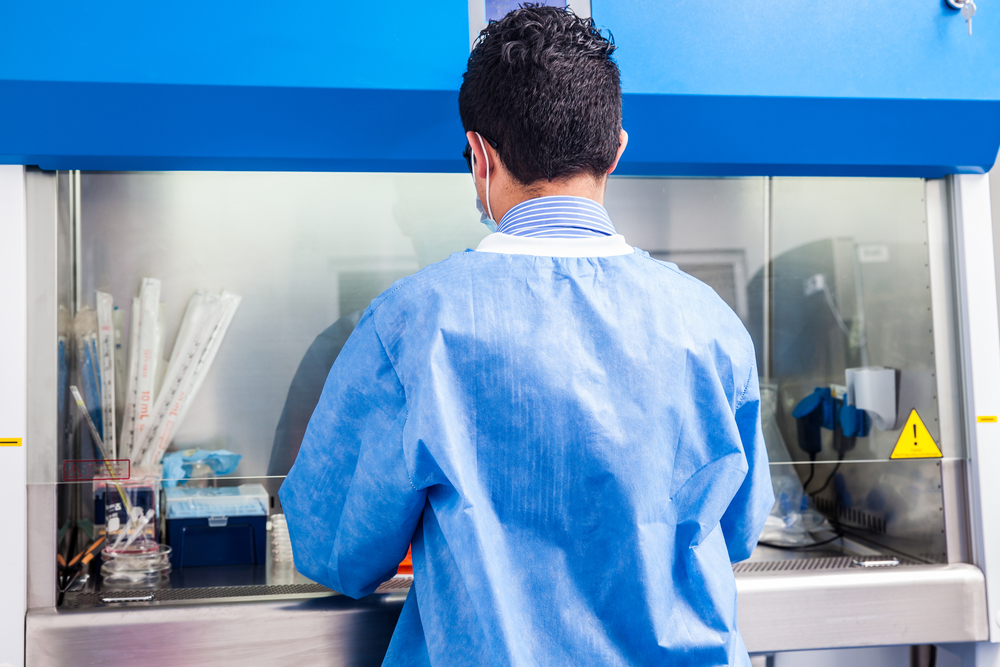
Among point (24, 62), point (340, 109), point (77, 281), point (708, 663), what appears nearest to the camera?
point (708, 663)

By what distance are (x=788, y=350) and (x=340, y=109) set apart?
1.03 m

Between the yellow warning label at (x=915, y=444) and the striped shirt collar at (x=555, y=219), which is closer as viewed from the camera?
the striped shirt collar at (x=555, y=219)

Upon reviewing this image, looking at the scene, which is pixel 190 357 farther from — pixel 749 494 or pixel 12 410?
pixel 749 494

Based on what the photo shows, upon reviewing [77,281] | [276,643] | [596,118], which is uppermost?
[596,118]

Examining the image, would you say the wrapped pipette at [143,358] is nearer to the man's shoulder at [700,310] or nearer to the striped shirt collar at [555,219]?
the striped shirt collar at [555,219]

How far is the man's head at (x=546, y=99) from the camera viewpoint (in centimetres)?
83

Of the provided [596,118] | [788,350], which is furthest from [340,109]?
[788,350]

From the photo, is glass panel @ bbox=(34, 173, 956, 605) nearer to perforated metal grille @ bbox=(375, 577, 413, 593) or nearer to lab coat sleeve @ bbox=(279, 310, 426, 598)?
perforated metal grille @ bbox=(375, 577, 413, 593)

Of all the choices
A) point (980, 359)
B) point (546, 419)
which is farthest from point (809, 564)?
point (546, 419)

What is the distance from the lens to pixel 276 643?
1156mm

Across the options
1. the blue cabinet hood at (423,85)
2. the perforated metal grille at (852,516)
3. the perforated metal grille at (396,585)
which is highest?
the blue cabinet hood at (423,85)

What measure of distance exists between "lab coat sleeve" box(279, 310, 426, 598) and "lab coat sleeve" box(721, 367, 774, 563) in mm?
434

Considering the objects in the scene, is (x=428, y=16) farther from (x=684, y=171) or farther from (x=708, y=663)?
(x=708, y=663)

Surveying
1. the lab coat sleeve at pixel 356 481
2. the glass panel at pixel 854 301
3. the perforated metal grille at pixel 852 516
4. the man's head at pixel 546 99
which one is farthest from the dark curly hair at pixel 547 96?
the perforated metal grille at pixel 852 516
